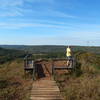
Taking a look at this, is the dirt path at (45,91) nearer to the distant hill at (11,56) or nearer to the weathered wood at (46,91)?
the weathered wood at (46,91)

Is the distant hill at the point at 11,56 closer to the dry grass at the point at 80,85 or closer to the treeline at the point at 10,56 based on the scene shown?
the treeline at the point at 10,56

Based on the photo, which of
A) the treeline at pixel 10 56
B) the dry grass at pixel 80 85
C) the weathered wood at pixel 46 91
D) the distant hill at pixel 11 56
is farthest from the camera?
the distant hill at pixel 11 56

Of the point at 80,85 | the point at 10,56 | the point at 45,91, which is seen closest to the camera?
the point at 45,91

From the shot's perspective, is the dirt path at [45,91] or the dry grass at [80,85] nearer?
the dirt path at [45,91]

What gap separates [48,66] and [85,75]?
2.71m

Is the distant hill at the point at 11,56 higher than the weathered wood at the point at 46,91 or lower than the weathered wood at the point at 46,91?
higher

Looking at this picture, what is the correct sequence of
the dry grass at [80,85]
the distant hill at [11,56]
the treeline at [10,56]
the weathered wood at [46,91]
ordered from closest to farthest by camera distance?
the weathered wood at [46,91] < the dry grass at [80,85] < the treeline at [10,56] < the distant hill at [11,56]

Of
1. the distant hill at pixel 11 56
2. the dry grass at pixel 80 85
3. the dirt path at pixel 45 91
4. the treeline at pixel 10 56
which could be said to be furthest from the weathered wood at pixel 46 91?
the distant hill at pixel 11 56

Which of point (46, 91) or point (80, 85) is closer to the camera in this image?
point (46, 91)

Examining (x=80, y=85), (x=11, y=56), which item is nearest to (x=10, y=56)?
(x=11, y=56)

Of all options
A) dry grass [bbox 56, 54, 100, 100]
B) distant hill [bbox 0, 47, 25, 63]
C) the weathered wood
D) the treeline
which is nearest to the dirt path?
the weathered wood

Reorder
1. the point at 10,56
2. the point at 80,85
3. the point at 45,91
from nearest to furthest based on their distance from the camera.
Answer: the point at 45,91, the point at 80,85, the point at 10,56

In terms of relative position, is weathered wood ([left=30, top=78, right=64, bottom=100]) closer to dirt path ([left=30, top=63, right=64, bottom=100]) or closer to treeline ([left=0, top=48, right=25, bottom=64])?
dirt path ([left=30, top=63, right=64, bottom=100])

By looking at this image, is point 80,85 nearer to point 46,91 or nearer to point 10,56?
point 46,91
